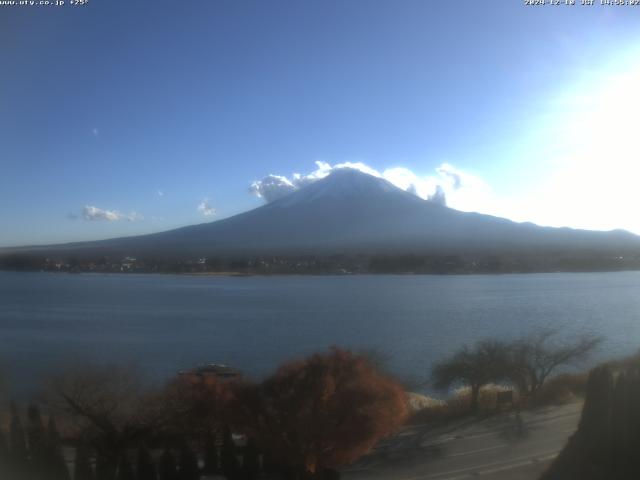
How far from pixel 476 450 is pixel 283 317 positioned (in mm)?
6968

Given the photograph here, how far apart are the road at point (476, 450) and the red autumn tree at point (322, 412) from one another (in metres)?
0.15

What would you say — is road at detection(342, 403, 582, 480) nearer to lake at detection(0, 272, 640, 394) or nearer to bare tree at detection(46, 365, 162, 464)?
bare tree at detection(46, 365, 162, 464)

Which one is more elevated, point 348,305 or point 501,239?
point 501,239

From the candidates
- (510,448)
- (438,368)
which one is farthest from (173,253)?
(510,448)

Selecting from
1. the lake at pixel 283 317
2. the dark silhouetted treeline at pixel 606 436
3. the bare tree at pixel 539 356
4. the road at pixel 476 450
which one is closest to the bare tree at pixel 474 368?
the bare tree at pixel 539 356

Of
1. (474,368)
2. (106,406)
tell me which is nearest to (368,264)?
(474,368)

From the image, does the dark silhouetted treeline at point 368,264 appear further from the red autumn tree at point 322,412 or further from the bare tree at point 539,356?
the red autumn tree at point 322,412

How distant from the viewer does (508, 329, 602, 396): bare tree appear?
542cm

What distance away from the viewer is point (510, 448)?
339cm

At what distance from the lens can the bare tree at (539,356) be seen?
5.42 m

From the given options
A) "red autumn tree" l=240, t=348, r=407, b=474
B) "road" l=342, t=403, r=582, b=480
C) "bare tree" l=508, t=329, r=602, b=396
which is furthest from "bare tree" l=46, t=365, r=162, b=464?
"bare tree" l=508, t=329, r=602, b=396

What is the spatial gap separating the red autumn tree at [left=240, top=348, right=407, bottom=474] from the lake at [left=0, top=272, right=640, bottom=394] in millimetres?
2074

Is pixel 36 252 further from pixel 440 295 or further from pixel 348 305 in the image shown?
pixel 440 295

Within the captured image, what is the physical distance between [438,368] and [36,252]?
679 centimetres
